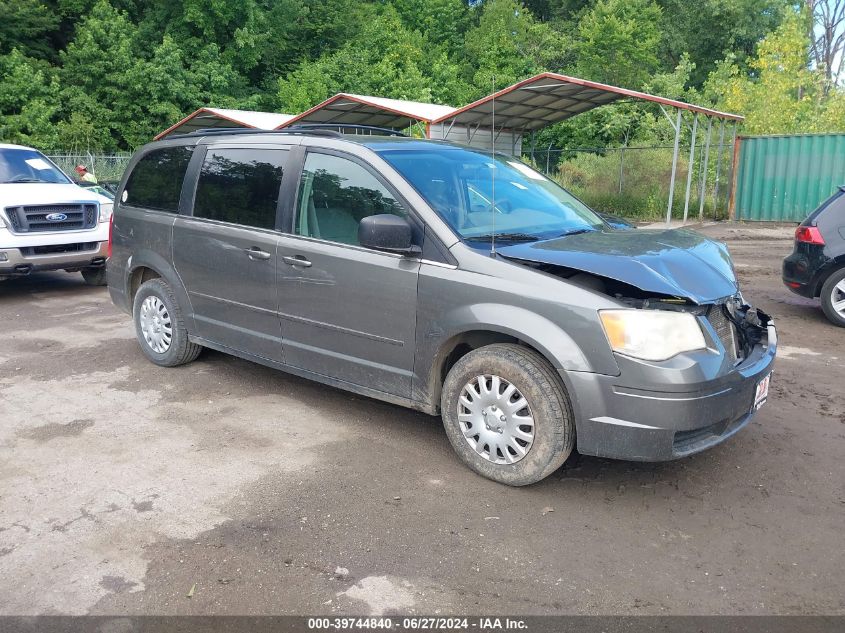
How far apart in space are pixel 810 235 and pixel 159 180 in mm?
6392

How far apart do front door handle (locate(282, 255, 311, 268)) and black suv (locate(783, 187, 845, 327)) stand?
5.60m

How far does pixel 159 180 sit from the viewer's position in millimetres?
6062

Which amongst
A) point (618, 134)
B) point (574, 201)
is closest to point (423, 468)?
point (574, 201)

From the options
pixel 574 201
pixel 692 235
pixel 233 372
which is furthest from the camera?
pixel 233 372

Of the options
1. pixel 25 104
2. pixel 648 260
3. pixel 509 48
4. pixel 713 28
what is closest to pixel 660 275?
pixel 648 260

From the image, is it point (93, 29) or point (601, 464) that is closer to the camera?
point (601, 464)

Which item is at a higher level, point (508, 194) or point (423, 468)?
point (508, 194)

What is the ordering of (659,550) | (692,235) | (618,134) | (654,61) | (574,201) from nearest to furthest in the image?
(659,550)
(692,235)
(574,201)
(618,134)
(654,61)

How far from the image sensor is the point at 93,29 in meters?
31.2

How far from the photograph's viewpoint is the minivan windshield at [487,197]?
14.5ft

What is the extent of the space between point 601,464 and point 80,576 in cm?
276

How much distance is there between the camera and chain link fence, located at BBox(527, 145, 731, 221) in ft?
69.5

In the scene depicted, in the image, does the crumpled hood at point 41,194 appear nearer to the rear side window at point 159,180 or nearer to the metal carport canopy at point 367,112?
the rear side window at point 159,180

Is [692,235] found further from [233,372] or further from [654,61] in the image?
[654,61]
